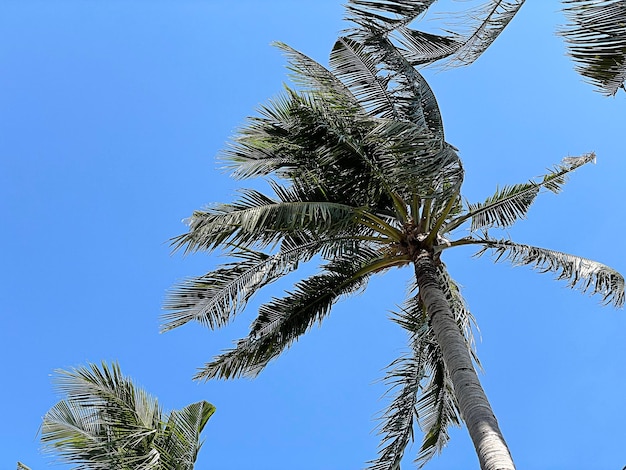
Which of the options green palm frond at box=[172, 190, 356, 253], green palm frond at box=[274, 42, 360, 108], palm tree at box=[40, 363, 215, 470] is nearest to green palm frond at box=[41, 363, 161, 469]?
palm tree at box=[40, 363, 215, 470]

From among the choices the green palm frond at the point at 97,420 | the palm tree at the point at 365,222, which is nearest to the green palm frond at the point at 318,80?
the palm tree at the point at 365,222

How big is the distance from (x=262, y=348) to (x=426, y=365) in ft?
8.78

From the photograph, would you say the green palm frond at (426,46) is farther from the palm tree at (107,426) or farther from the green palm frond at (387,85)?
the palm tree at (107,426)

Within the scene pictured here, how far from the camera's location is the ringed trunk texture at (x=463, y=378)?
6.95m

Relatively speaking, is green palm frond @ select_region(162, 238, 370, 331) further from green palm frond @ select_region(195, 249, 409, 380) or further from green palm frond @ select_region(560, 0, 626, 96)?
green palm frond @ select_region(560, 0, 626, 96)

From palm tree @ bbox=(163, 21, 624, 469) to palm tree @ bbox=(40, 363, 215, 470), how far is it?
113 cm

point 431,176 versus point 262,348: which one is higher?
point 431,176

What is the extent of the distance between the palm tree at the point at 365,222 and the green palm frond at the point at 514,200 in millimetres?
21

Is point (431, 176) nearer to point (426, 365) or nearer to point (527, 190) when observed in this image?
point (527, 190)

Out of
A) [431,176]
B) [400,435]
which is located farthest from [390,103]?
[400,435]

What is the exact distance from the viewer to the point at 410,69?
984 cm

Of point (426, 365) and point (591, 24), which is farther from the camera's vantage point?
point (426, 365)

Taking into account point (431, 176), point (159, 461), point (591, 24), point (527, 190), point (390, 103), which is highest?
point (390, 103)

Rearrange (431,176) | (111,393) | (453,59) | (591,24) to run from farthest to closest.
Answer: (111,393) < (431,176) < (453,59) < (591,24)
